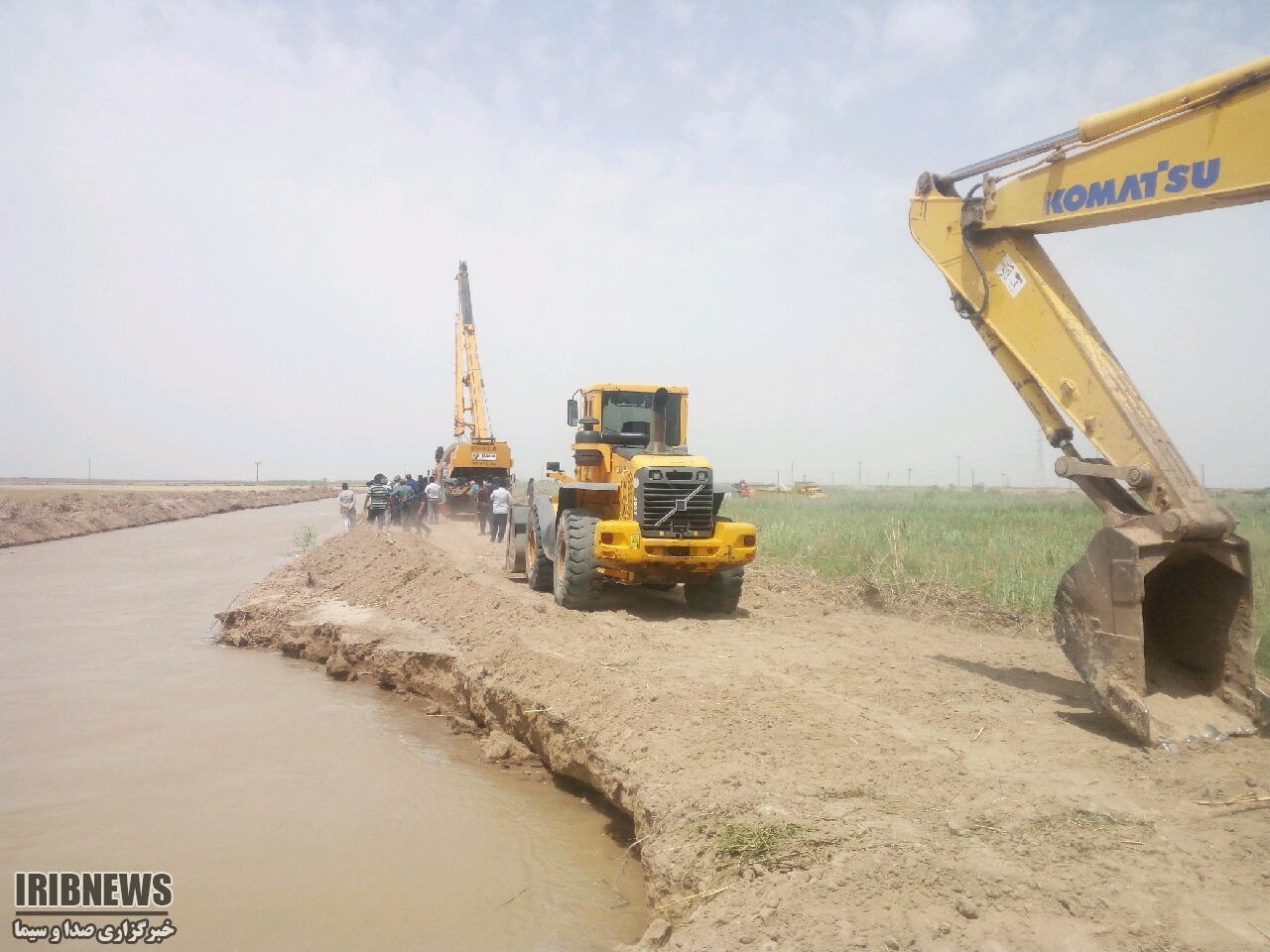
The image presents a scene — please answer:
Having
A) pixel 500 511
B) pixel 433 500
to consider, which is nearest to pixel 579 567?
pixel 500 511

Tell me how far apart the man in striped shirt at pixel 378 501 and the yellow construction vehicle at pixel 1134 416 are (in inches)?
705

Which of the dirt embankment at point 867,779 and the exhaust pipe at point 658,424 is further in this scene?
the exhaust pipe at point 658,424

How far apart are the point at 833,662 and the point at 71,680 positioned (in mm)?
7859

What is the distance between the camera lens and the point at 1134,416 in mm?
5816

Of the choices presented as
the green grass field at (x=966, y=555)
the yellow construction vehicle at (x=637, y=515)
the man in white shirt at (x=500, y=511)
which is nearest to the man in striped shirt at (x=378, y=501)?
the man in white shirt at (x=500, y=511)

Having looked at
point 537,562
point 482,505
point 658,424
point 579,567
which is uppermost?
point 658,424

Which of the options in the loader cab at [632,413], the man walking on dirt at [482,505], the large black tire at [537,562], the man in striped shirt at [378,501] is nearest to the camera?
the loader cab at [632,413]

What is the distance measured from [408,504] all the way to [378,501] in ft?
7.07

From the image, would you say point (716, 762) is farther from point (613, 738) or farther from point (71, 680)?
point (71, 680)

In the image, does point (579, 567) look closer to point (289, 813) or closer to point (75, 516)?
point (289, 813)

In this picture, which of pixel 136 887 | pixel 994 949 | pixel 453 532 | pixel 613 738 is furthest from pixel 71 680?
pixel 453 532

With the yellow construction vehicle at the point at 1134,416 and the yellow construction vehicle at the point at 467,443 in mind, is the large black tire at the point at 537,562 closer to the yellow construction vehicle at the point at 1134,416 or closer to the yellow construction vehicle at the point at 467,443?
the yellow construction vehicle at the point at 1134,416

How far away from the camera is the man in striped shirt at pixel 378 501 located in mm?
22016

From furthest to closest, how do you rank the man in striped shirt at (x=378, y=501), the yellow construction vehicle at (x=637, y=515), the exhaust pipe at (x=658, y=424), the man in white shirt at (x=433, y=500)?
the man in white shirt at (x=433, y=500), the man in striped shirt at (x=378, y=501), the exhaust pipe at (x=658, y=424), the yellow construction vehicle at (x=637, y=515)
